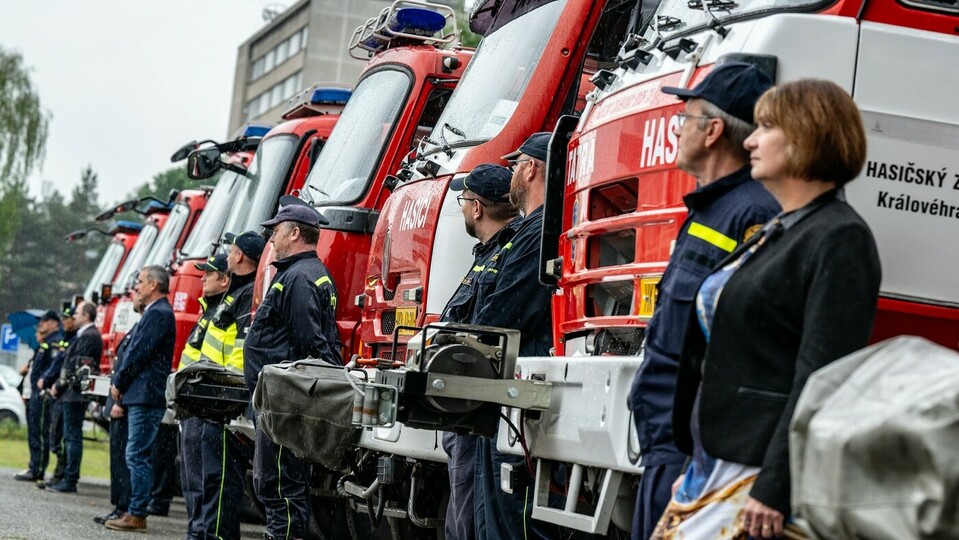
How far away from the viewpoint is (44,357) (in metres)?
19.2

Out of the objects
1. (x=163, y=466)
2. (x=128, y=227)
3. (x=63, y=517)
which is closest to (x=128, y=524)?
(x=63, y=517)

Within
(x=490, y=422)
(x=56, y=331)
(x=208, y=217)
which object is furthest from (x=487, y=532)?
(x=56, y=331)

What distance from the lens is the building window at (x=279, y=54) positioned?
67.6m

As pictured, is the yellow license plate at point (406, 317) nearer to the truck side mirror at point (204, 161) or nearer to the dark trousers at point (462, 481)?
the dark trousers at point (462, 481)

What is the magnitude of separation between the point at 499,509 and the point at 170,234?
38.5 feet

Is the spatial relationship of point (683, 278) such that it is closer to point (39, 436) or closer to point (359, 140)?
point (359, 140)

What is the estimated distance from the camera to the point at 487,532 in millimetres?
5898

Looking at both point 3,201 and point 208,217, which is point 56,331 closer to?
point 208,217

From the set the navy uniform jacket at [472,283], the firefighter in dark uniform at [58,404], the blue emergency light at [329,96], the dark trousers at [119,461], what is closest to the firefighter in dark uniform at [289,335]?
the navy uniform jacket at [472,283]

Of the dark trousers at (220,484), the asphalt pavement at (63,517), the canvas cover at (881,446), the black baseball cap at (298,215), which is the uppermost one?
the black baseball cap at (298,215)

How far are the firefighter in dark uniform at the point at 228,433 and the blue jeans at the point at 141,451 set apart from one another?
7.93 feet

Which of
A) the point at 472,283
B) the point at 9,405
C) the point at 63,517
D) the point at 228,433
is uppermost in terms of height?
the point at 472,283

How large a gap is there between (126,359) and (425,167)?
191 inches

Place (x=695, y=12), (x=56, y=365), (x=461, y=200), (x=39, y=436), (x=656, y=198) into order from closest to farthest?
1. (x=656, y=198)
2. (x=695, y=12)
3. (x=461, y=200)
4. (x=56, y=365)
5. (x=39, y=436)
